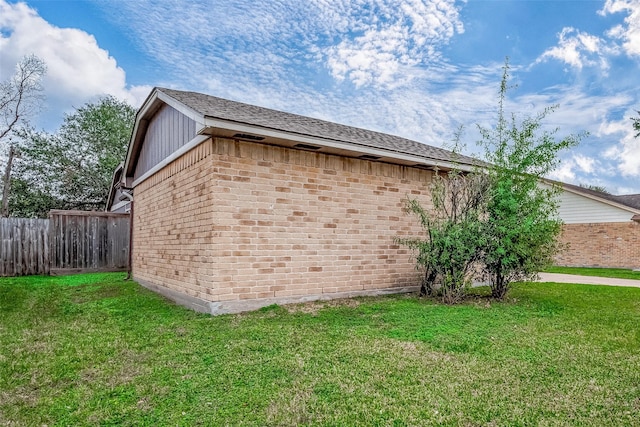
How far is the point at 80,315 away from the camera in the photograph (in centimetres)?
596

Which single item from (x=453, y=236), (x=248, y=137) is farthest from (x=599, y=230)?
(x=248, y=137)

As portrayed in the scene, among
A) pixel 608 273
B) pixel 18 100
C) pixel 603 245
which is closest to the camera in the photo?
pixel 608 273

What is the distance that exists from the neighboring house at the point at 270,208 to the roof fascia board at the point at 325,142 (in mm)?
18

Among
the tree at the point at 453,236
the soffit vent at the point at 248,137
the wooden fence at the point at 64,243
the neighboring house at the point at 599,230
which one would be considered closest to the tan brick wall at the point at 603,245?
the neighboring house at the point at 599,230

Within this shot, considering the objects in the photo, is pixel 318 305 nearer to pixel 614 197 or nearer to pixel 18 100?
pixel 18 100

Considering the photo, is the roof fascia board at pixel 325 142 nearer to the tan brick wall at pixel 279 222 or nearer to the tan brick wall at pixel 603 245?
the tan brick wall at pixel 279 222

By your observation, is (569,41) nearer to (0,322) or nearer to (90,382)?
(90,382)

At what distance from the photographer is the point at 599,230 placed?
1764 centimetres

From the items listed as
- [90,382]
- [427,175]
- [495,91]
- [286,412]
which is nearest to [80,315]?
[90,382]

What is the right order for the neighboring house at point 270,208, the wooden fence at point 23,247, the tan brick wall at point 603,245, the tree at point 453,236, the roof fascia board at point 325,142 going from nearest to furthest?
the roof fascia board at point 325,142, the neighboring house at point 270,208, the tree at point 453,236, the wooden fence at point 23,247, the tan brick wall at point 603,245

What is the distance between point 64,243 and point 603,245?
21945mm

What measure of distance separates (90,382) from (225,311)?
7.72 ft

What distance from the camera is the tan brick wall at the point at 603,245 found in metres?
16.7

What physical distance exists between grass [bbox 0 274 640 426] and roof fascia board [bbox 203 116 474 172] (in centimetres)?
267
